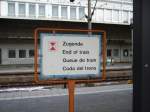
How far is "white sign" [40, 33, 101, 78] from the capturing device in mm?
4783

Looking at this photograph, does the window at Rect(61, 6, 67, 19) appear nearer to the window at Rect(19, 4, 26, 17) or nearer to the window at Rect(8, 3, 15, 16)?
the window at Rect(19, 4, 26, 17)

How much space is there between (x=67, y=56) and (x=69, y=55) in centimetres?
3

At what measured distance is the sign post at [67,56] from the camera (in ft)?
15.7

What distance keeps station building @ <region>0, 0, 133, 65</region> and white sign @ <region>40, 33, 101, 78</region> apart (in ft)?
121

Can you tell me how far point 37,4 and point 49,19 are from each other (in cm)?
349

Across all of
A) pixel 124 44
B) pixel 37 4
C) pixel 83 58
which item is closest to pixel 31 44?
pixel 37 4

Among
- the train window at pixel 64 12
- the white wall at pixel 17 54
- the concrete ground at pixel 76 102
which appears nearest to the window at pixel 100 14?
the train window at pixel 64 12

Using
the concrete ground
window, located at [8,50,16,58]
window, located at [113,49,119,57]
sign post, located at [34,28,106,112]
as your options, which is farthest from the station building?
sign post, located at [34,28,106,112]

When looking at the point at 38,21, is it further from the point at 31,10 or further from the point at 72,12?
the point at 72,12

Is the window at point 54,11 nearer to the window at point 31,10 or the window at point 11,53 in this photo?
the window at point 31,10

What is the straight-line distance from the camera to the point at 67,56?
4848 millimetres

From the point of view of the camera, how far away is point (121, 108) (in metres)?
8.15

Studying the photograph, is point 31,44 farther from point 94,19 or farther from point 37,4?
point 94,19

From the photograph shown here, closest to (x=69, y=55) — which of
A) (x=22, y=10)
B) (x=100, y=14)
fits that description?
(x=22, y=10)
